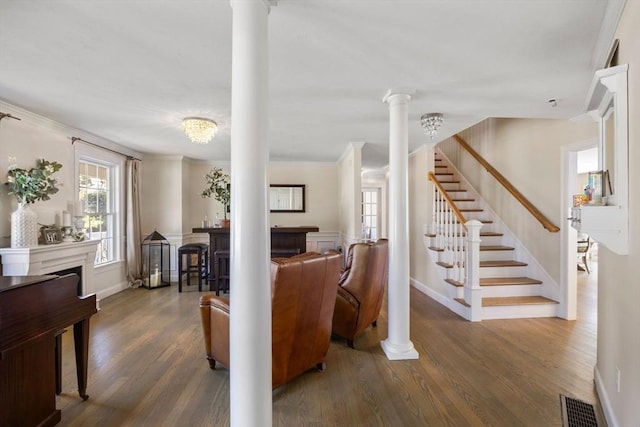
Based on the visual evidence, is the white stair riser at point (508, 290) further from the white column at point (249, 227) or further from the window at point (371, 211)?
the window at point (371, 211)

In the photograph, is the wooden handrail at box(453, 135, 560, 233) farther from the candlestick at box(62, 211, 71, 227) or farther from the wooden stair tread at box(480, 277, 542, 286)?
the candlestick at box(62, 211, 71, 227)

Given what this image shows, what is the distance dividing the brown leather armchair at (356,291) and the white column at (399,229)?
9.6 inches

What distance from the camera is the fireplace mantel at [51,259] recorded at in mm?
3096

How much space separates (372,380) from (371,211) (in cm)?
615

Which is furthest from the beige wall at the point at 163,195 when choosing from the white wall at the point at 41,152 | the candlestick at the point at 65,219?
the candlestick at the point at 65,219

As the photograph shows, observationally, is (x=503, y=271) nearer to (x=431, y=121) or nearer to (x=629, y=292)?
(x=431, y=121)

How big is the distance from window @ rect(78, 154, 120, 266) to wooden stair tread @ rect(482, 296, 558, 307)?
5.47m

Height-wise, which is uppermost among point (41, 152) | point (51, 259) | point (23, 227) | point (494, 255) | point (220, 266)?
point (41, 152)

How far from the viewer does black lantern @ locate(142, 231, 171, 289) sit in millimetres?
5320

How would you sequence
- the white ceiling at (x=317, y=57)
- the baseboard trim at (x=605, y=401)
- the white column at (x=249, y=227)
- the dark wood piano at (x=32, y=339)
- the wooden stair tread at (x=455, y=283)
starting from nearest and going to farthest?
1. the white column at (x=249, y=227)
2. the dark wood piano at (x=32, y=339)
3. the white ceiling at (x=317, y=57)
4. the baseboard trim at (x=605, y=401)
5. the wooden stair tread at (x=455, y=283)

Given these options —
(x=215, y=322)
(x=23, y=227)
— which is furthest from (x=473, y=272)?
(x=23, y=227)

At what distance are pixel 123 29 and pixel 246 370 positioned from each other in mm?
2075

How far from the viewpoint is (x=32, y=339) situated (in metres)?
1.69

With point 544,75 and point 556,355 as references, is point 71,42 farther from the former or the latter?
point 556,355
